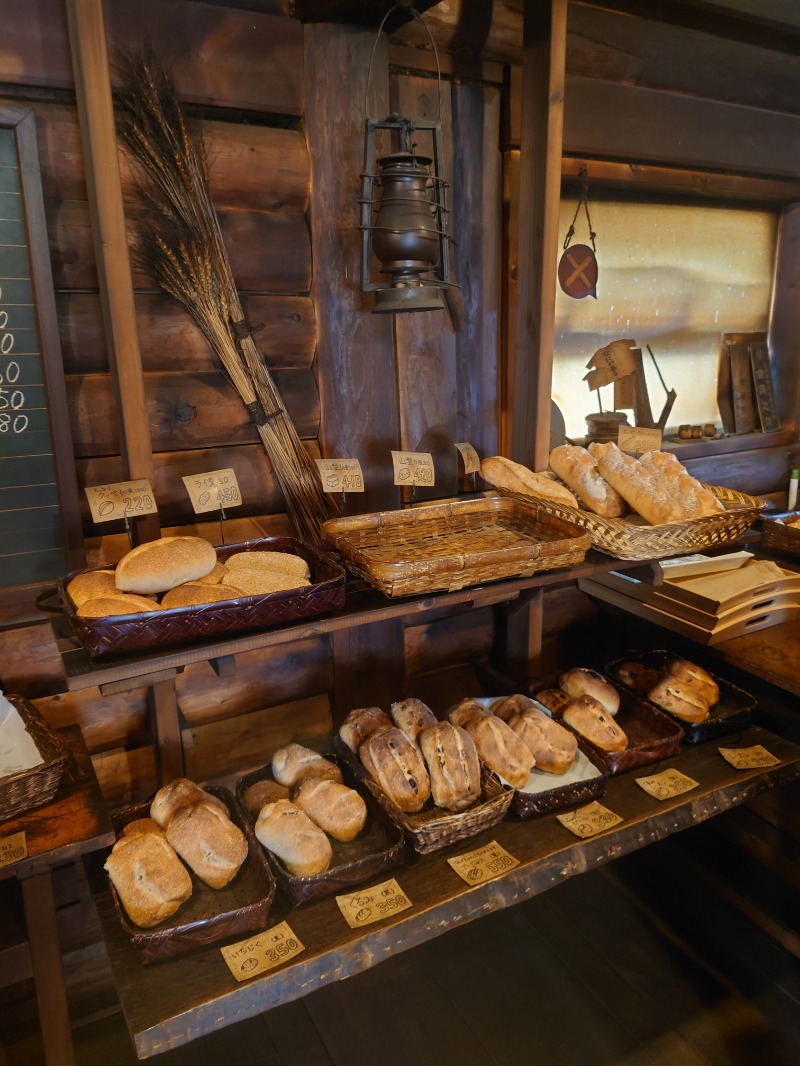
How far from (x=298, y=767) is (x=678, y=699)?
1.13 m

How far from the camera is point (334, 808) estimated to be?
1.70 meters

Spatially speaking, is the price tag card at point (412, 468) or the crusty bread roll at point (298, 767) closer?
the crusty bread roll at point (298, 767)

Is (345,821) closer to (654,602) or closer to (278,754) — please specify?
(278,754)

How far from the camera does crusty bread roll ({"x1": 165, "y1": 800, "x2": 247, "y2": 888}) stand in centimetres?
158

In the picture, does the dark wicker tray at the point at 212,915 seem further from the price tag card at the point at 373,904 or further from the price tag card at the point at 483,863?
the price tag card at the point at 483,863

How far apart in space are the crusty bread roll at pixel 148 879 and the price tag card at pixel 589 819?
897mm

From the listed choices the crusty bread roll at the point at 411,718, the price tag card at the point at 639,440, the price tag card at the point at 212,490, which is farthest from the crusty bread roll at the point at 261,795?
the price tag card at the point at 639,440

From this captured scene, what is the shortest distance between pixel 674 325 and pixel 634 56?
1051mm

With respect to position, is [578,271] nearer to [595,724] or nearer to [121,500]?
[595,724]

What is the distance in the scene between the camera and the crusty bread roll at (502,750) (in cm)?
185

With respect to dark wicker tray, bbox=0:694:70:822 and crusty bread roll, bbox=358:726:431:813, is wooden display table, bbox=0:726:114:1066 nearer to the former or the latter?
dark wicker tray, bbox=0:694:70:822

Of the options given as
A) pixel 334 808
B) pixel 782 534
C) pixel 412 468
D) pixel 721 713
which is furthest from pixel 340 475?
pixel 782 534

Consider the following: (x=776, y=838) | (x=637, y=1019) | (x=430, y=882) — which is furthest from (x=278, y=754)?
(x=776, y=838)

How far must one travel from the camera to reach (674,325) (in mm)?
3170
